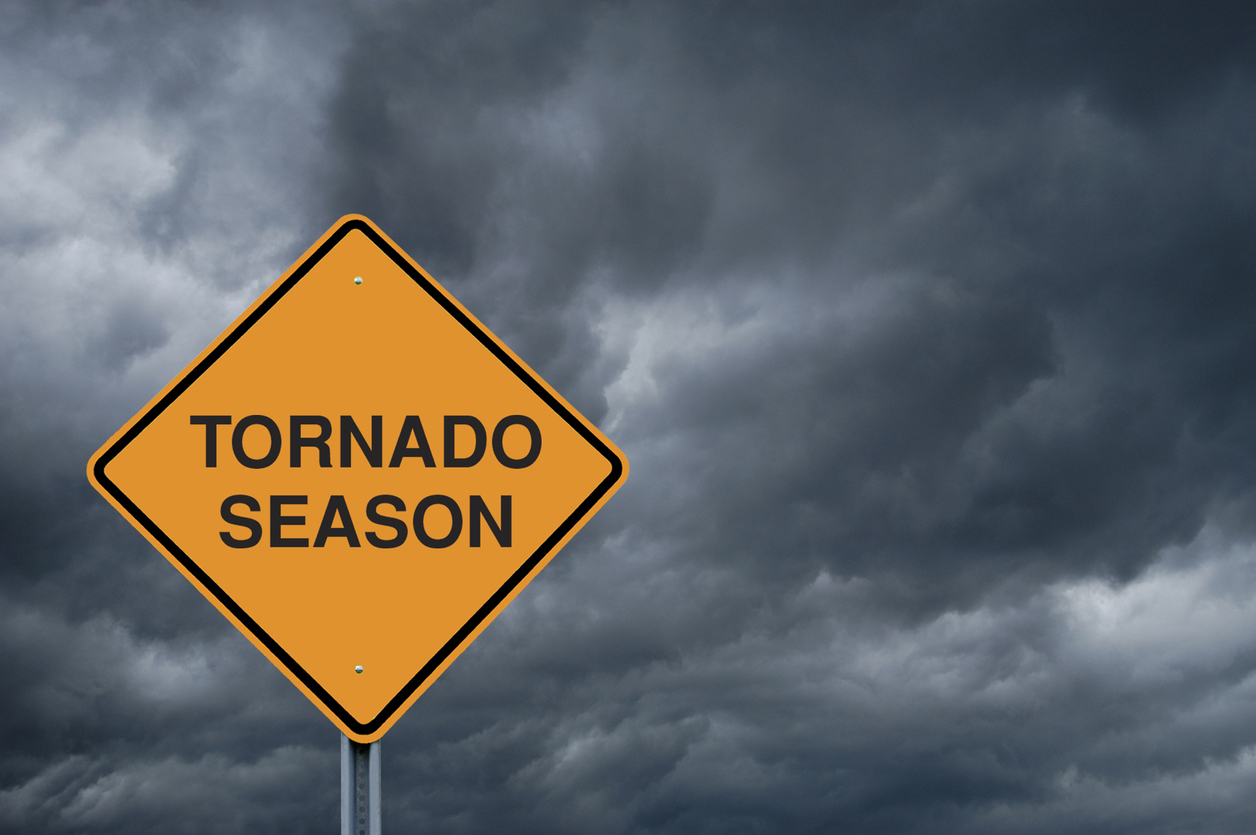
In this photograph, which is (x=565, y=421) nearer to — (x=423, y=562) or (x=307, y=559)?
(x=423, y=562)

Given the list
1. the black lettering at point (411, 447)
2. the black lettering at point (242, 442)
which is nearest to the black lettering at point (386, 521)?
the black lettering at point (411, 447)

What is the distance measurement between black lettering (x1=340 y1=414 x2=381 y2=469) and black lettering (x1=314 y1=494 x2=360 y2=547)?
171mm

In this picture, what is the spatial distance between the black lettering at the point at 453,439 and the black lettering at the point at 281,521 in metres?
0.63

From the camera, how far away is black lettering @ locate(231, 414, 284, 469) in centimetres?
409

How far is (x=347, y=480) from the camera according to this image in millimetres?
4074

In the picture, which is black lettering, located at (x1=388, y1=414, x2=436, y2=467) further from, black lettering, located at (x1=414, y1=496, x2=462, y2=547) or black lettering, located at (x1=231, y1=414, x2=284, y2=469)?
black lettering, located at (x1=231, y1=414, x2=284, y2=469)

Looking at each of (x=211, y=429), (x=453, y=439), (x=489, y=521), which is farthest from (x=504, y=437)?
(x=211, y=429)

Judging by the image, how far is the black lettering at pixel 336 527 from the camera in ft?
13.2

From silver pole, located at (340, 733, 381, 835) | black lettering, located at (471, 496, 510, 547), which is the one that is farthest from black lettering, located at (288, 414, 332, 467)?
silver pole, located at (340, 733, 381, 835)

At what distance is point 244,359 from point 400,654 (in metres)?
1.48

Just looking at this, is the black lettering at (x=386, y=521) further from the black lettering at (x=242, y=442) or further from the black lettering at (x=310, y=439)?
the black lettering at (x=242, y=442)

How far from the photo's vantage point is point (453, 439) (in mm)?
4207

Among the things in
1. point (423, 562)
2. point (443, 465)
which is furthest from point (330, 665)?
point (443, 465)

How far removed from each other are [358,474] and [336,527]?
24cm
